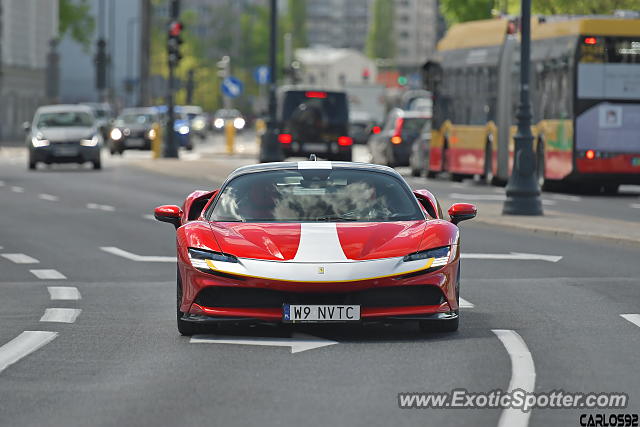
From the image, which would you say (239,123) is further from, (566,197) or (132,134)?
(566,197)

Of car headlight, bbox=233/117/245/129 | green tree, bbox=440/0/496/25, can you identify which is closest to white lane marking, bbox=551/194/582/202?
car headlight, bbox=233/117/245/129

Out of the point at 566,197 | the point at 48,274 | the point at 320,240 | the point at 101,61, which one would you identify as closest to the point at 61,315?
the point at 320,240

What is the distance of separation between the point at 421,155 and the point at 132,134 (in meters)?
22.1

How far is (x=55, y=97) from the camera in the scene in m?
86.6

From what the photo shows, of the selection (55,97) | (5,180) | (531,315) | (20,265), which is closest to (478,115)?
(5,180)

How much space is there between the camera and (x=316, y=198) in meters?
12.5

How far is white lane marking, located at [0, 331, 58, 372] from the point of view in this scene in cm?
1055

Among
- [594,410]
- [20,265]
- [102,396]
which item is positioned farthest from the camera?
[20,265]

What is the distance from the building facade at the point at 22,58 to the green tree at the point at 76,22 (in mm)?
9043

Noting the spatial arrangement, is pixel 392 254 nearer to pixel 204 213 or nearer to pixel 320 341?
pixel 320 341

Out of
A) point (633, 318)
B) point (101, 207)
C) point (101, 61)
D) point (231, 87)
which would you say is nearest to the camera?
point (633, 318)

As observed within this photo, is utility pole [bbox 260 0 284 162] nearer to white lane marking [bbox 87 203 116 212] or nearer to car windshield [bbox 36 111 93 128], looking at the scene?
car windshield [bbox 36 111 93 128]

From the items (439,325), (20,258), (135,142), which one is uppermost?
(439,325)

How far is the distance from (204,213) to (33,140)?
112 ft
